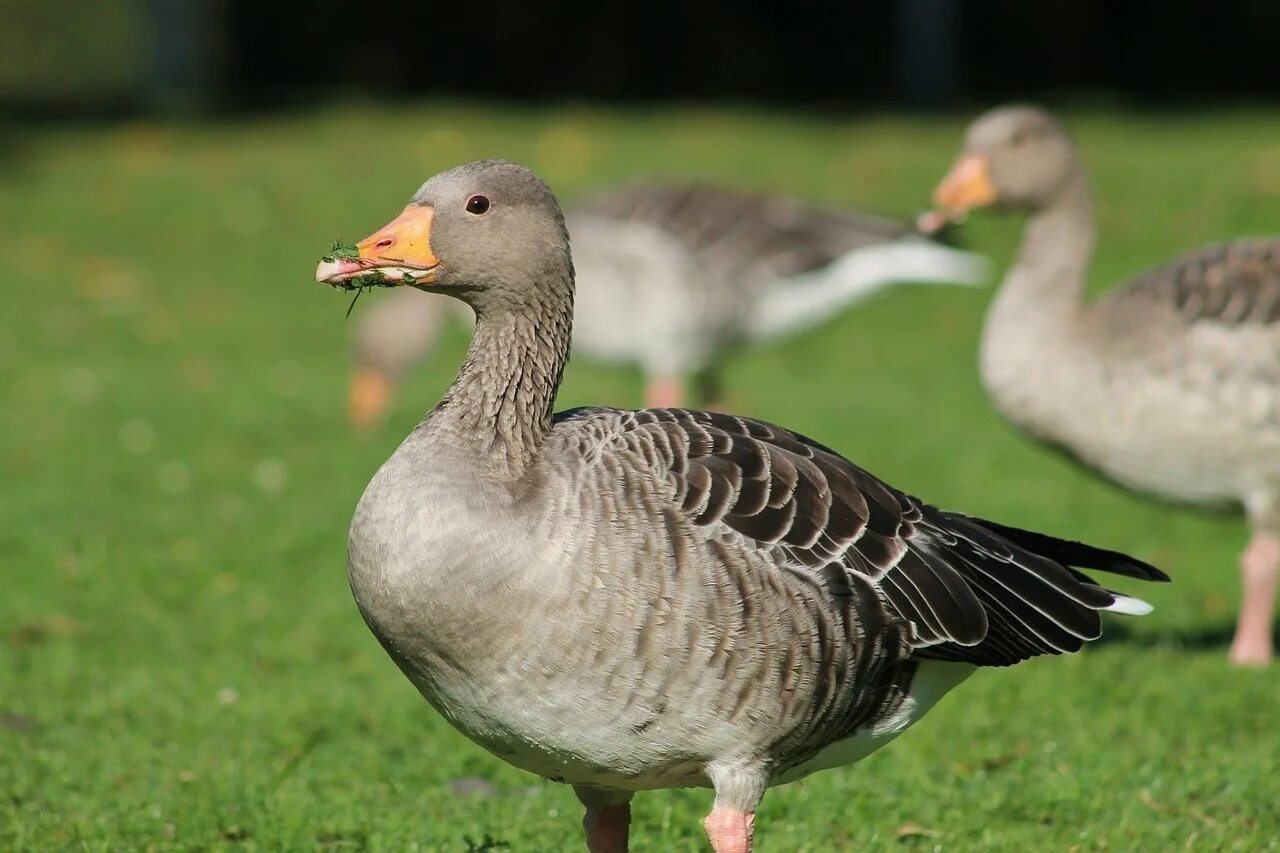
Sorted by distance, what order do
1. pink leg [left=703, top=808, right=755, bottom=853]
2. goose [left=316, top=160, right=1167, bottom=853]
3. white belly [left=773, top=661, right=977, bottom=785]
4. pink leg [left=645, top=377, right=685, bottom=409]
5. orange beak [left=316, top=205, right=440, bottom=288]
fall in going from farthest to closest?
pink leg [left=645, top=377, right=685, bottom=409], white belly [left=773, top=661, right=977, bottom=785], pink leg [left=703, top=808, right=755, bottom=853], orange beak [left=316, top=205, right=440, bottom=288], goose [left=316, top=160, right=1167, bottom=853]

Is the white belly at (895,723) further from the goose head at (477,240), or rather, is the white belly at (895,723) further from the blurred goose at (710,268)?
the blurred goose at (710,268)

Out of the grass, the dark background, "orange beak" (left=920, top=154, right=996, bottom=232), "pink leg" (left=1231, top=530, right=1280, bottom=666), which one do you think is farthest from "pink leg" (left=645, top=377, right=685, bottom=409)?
the dark background

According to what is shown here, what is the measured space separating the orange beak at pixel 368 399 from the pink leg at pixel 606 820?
7.23 m

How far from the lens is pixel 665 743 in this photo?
4.11 metres

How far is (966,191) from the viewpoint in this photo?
779 cm

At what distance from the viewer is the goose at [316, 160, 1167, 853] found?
3984mm

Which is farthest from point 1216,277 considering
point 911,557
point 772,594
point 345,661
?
point 345,661

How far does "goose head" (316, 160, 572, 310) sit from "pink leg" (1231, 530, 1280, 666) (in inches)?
150

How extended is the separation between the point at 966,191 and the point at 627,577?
14.2 feet

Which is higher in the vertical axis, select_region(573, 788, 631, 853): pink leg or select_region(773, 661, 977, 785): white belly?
select_region(773, 661, 977, 785): white belly

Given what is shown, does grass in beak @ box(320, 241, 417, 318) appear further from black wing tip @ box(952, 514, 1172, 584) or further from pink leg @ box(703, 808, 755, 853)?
black wing tip @ box(952, 514, 1172, 584)

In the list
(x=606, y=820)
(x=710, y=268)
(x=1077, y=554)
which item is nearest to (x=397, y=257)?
(x=606, y=820)

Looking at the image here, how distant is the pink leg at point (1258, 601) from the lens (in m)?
6.88

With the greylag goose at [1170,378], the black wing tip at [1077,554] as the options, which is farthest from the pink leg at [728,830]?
the greylag goose at [1170,378]
